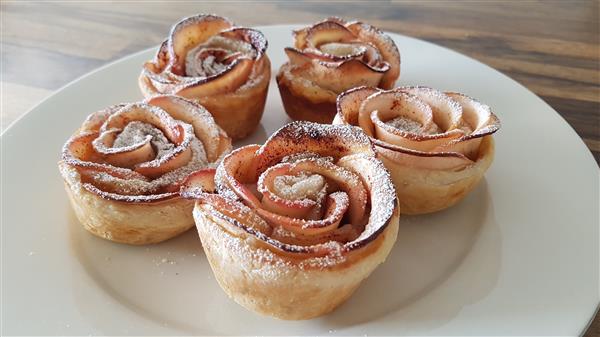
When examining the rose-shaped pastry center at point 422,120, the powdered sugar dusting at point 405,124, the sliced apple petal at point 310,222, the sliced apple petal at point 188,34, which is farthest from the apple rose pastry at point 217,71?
the sliced apple petal at point 310,222

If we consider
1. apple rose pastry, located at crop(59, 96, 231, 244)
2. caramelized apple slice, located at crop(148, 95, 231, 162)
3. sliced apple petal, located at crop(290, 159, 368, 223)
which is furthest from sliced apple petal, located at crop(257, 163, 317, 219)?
caramelized apple slice, located at crop(148, 95, 231, 162)

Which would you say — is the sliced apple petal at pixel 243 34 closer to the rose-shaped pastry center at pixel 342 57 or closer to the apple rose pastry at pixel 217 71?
the apple rose pastry at pixel 217 71

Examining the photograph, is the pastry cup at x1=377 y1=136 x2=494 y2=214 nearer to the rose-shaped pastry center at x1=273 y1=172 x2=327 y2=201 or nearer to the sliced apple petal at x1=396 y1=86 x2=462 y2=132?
the sliced apple petal at x1=396 y1=86 x2=462 y2=132

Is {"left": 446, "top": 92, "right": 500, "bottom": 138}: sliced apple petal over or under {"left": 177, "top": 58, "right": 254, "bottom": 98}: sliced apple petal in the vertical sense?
over

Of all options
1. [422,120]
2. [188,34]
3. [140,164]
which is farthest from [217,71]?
[422,120]

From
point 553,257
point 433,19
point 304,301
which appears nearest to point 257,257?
point 304,301

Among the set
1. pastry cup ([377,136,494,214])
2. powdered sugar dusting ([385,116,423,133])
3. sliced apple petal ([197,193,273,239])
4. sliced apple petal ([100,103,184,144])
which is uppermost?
sliced apple petal ([197,193,273,239])

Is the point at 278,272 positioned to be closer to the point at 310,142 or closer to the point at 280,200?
the point at 280,200
